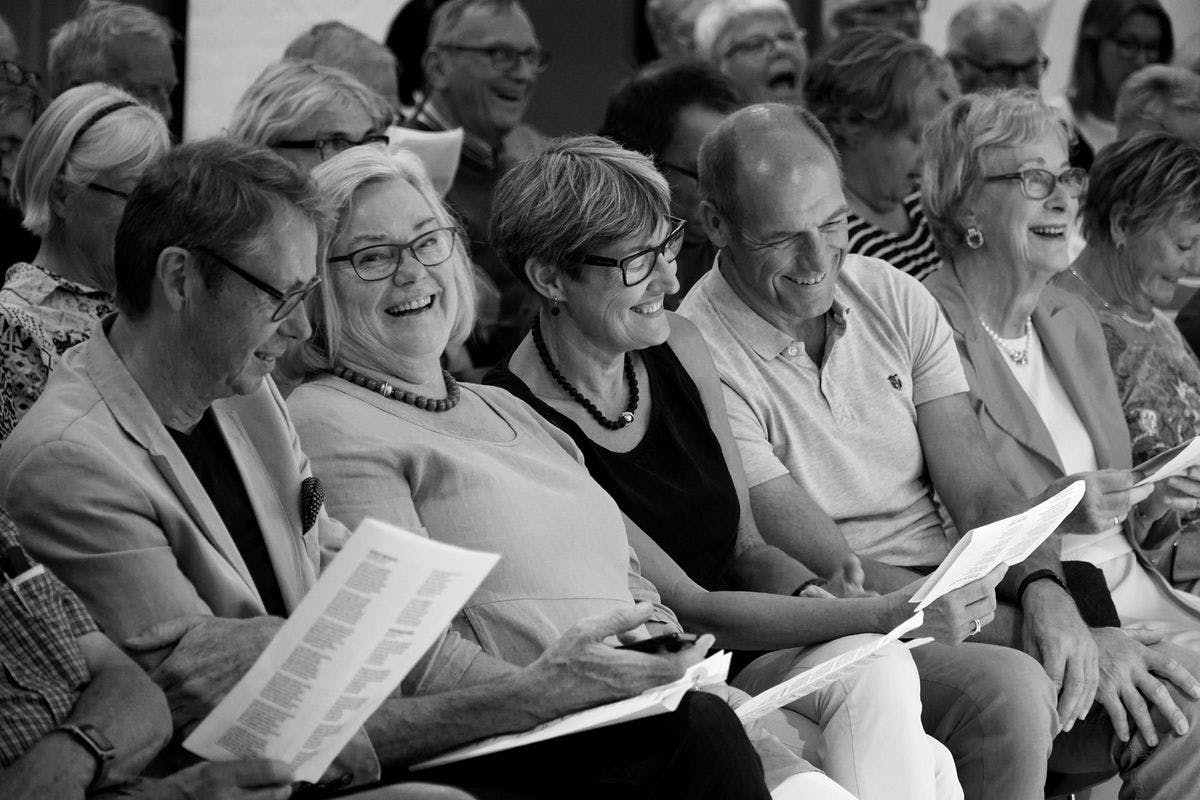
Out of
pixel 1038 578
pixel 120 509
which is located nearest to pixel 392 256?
pixel 120 509

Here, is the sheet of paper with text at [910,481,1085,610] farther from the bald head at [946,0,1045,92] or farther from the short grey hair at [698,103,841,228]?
the bald head at [946,0,1045,92]

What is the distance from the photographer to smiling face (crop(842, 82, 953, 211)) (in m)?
4.21

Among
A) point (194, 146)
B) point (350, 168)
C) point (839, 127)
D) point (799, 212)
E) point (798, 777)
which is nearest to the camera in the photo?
point (194, 146)

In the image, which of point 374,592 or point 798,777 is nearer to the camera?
point 374,592

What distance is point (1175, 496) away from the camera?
3340mm

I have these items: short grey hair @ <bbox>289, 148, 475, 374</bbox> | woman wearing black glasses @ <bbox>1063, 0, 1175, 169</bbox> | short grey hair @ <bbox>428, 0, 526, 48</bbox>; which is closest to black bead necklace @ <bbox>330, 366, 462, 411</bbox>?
short grey hair @ <bbox>289, 148, 475, 374</bbox>

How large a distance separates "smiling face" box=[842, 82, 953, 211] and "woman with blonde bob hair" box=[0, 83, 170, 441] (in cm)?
199

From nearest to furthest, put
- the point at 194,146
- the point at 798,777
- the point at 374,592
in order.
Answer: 1. the point at 374,592
2. the point at 194,146
3. the point at 798,777

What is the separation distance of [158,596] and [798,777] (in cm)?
95

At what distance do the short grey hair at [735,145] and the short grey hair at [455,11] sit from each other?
180 cm

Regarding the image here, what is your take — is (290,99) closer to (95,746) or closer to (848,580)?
(848,580)

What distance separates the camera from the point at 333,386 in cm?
241

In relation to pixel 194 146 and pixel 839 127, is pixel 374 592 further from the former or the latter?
pixel 839 127

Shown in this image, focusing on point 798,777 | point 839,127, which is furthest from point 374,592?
point 839,127
